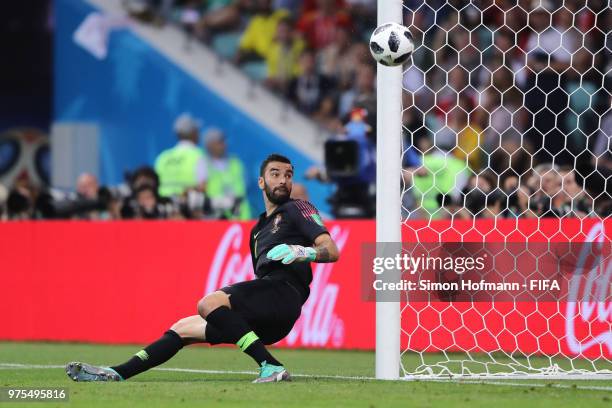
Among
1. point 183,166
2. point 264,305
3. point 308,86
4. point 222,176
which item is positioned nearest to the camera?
point 264,305

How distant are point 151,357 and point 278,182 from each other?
140 cm

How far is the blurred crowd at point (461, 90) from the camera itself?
1248cm

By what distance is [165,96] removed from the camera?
19.9 metres

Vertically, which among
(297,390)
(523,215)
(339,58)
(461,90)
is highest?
(339,58)

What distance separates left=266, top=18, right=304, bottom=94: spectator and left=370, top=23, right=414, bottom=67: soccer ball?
10384mm

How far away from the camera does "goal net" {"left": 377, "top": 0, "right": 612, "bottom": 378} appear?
1093 cm

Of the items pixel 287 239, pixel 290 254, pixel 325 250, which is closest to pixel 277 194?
pixel 287 239

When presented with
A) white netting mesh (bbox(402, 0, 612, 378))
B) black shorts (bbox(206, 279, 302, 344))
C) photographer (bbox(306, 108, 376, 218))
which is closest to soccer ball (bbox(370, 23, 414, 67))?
white netting mesh (bbox(402, 0, 612, 378))

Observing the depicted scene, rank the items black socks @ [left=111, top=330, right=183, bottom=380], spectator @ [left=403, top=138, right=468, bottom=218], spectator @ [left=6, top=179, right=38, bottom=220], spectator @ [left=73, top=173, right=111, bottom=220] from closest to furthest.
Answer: black socks @ [left=111, top=330, right=183, bottom=380]
spectator @ [left=403, top=138, right=468, bottom=218]
spectator @ [left=73, top=173, right=111, bottom=220]
spectator @ [left=6, top=179, right=38, bottom=220]

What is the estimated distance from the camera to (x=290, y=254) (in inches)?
312

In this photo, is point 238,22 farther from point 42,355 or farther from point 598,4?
point 42,355

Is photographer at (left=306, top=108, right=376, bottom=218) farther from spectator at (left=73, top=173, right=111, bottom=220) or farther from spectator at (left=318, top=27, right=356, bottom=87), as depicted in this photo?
spectator at (left=318, top=27, right=356, bottom=87)

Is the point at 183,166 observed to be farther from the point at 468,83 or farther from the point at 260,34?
the point at 468,83

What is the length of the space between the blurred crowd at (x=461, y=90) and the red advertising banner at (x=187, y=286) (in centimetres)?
66
